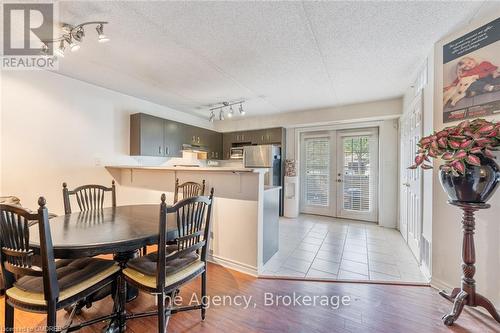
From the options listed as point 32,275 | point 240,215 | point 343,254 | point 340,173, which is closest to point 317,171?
point 340,173

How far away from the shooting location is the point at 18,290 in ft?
4.25

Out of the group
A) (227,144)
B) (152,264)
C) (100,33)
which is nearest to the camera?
(152,264)

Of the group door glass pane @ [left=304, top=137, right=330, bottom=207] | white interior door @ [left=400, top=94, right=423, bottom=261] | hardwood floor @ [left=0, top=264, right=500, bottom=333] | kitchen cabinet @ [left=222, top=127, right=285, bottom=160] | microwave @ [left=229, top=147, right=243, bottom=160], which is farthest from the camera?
microwave @ [left=229, top=147, right=243, bottom=160]

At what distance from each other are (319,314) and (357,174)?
3681 mm

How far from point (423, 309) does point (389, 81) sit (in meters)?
2.82

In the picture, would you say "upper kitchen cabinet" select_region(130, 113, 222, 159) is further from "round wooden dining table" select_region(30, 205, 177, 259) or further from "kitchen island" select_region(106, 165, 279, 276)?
"round wooden dining table" select_region(30, 205, 177, 259)

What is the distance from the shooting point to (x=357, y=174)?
482 cm

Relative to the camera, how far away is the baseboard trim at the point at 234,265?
7.96 ft

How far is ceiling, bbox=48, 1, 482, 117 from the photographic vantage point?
5.66 ft

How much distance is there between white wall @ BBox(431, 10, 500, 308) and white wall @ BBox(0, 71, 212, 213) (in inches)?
133

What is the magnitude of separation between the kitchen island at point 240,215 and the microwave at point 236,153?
9.01 ft

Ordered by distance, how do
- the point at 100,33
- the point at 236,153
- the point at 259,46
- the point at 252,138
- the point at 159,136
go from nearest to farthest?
the point at 100,33, the point at 259,46, the point at 159,136, the point at 252,138, the point at 236,153

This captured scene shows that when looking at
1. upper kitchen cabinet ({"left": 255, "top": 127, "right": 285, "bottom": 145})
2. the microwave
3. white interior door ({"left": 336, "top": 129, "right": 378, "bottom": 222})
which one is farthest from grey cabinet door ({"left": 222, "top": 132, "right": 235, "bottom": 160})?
white interior door ({"left": 336, "top": 129, "right": 378, "bottom": 222})

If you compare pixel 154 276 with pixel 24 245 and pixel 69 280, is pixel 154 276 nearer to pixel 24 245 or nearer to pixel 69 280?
pixel 69 280
